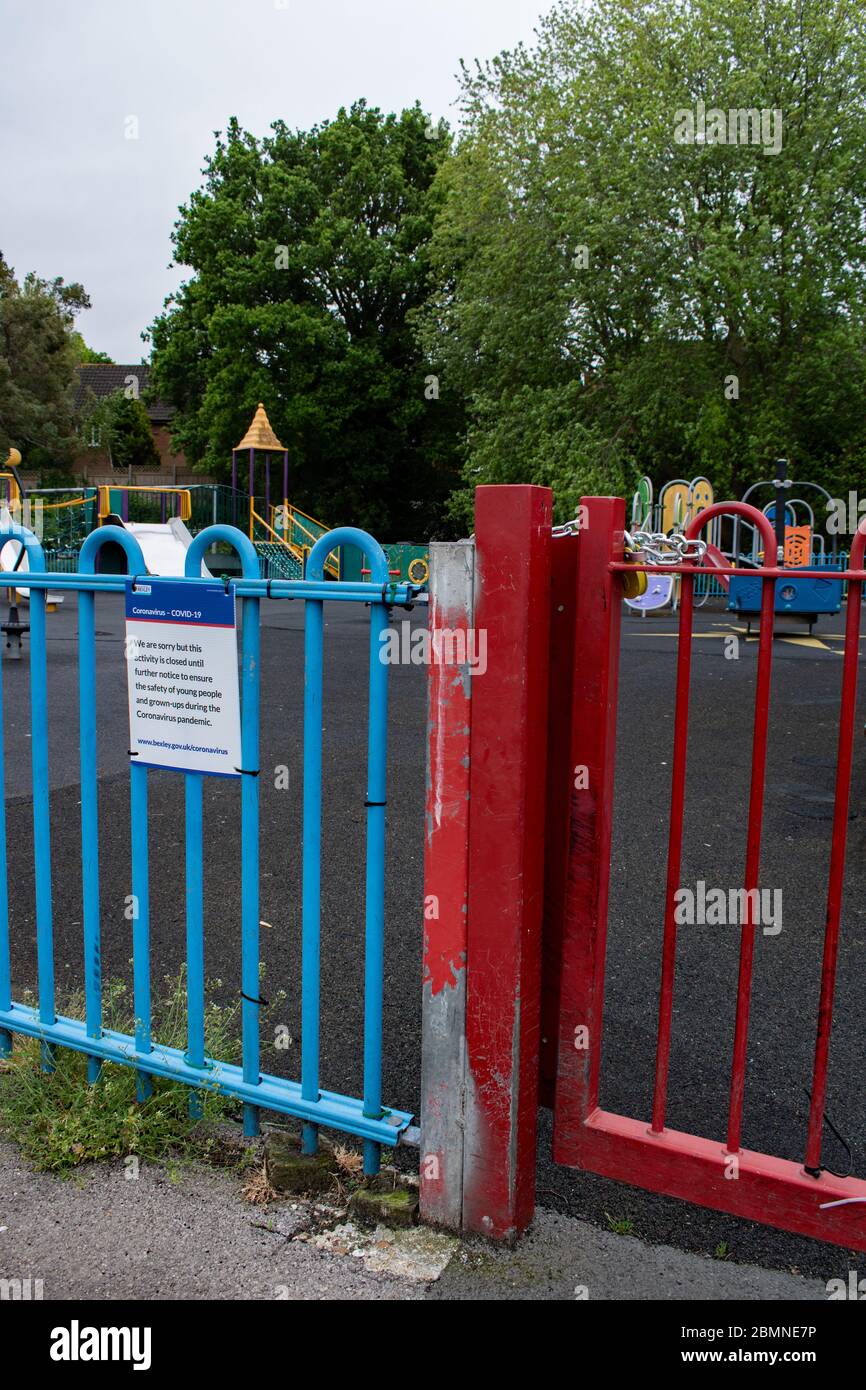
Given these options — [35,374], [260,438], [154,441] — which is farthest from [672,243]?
[154,441]

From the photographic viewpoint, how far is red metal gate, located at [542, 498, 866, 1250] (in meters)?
2.25

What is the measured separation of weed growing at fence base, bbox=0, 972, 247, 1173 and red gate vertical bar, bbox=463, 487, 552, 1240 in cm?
82

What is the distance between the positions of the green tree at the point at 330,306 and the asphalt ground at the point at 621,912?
27.5 metres

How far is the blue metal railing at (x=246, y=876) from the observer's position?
2555 mm

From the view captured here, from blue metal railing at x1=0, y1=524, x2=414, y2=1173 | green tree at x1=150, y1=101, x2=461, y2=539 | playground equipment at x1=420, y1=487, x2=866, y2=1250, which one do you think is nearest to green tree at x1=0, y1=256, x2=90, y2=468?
green tree at x1=150, y1=101, x2=461, y2=539

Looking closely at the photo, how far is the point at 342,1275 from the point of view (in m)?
2.39

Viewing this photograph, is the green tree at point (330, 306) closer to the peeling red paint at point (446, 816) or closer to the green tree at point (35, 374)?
the green tree at point (35, 374)

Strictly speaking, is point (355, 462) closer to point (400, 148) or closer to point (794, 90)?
point (400, 148)

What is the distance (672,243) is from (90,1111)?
2395 centimetres

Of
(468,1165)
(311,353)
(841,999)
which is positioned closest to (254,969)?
(468,1165)

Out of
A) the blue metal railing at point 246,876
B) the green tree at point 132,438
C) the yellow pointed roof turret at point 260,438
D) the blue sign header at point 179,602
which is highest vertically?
the green tree at point 132,438

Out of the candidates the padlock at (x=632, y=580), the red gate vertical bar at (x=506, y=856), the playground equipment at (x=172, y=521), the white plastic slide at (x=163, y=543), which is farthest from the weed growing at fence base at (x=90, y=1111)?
the white plastic slide at (x=163, y=543)

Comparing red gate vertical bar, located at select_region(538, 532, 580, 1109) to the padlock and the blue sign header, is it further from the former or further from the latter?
the blue sign header

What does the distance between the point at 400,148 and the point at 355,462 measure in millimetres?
10273
